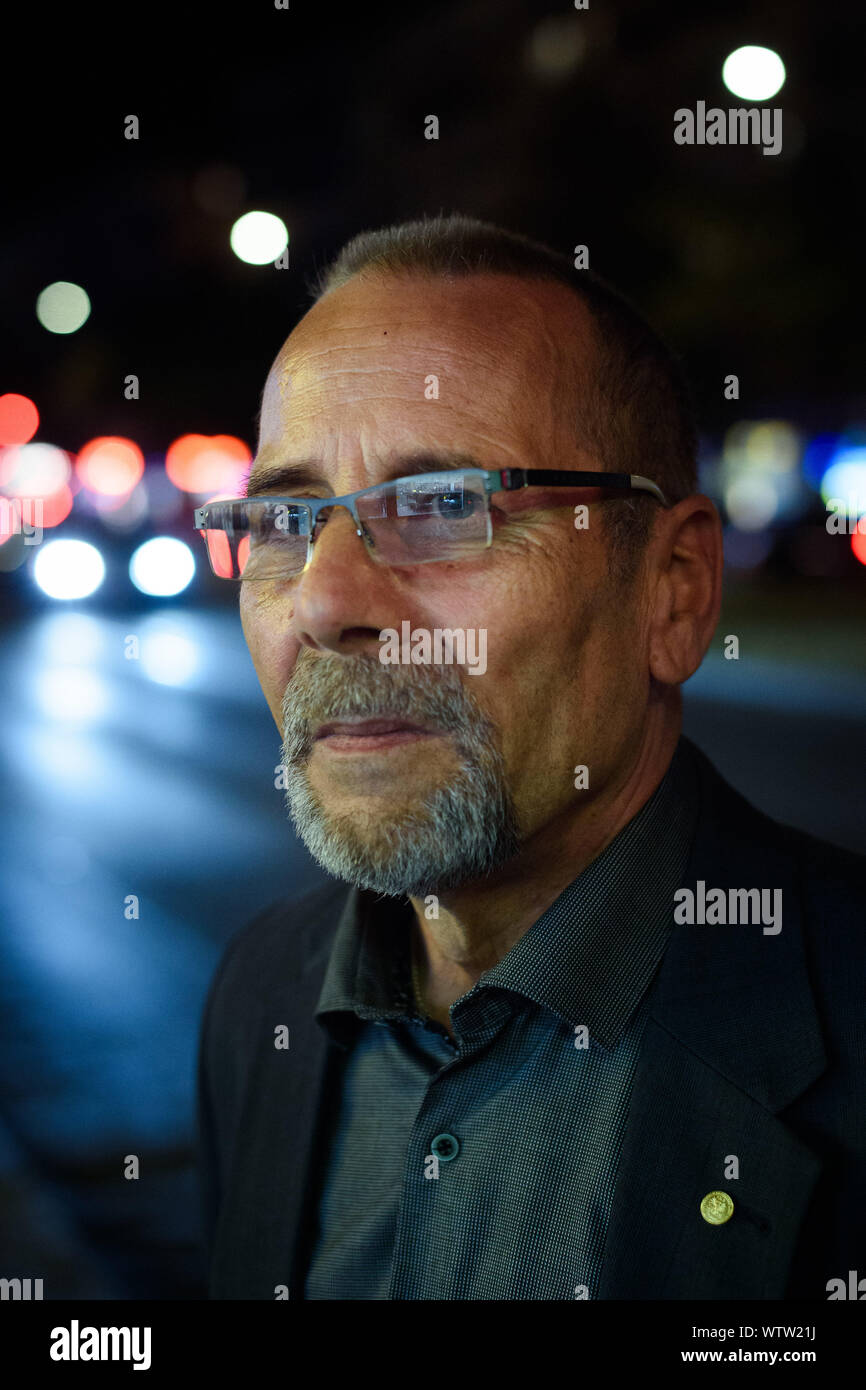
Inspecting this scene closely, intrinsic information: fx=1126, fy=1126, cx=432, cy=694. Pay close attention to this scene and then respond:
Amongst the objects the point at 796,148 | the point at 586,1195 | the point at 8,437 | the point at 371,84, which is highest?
the point at 371,84

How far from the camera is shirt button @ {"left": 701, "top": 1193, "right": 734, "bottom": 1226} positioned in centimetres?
129

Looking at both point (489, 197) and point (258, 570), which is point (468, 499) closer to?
point (258, 570)

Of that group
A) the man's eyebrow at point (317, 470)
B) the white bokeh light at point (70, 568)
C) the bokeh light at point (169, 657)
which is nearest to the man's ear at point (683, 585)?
the man's eyebrow at point (317, 470)

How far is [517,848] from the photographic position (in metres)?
1.54

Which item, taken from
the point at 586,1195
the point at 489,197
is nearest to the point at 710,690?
the point at 489,197

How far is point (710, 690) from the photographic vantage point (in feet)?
21.5

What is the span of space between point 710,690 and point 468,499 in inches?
208

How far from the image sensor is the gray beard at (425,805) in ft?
4.79

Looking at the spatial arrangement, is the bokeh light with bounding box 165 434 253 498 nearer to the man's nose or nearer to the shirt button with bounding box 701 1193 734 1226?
the man's nose

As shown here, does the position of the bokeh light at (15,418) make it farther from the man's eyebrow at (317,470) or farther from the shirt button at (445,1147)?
the shirt button at (445,1147)

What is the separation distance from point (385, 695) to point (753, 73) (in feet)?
4.61

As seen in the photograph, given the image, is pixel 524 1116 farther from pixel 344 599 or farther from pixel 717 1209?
pixel 344 599

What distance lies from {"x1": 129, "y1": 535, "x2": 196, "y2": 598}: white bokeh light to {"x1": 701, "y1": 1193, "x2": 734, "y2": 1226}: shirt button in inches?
260

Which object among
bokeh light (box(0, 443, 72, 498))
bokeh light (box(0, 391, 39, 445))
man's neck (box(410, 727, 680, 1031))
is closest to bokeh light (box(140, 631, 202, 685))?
bokeh light (box(0, 443, 72, 498))
